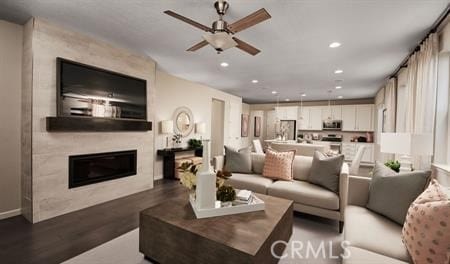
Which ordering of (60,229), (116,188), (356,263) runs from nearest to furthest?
(356,263) → (60,229) → (116,188)

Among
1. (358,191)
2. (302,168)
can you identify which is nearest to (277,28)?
(302,168)

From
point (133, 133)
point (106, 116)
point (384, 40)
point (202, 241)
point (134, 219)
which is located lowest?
point (134, 219)

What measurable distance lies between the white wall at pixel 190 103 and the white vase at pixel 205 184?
11.2ft

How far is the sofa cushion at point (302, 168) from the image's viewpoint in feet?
10.8

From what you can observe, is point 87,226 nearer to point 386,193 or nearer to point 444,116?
point 386,193

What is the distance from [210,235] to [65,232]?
206cm

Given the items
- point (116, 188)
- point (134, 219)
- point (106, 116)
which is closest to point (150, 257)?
point (134, 219)

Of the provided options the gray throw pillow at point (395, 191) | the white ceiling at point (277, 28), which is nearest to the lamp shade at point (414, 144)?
the gray throw pillow at point (395, 191)

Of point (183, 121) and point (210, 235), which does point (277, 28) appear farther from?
point (183, 121)

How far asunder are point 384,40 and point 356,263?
3.15 meters

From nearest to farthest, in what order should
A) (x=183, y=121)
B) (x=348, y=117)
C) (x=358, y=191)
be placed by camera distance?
(x=358, y=191) → (x=183, y=121) → (x=348, y=117)

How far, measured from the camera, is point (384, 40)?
3.00 m

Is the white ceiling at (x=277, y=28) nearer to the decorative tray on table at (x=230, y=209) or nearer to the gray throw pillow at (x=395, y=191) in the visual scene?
the gray throw pillow at (x=395, y=191)

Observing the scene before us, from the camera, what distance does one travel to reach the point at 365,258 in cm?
135
